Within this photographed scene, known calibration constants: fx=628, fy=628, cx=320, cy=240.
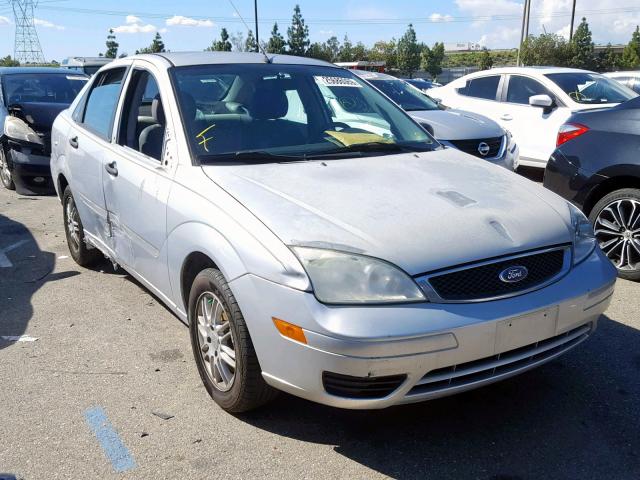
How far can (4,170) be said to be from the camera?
8898mm

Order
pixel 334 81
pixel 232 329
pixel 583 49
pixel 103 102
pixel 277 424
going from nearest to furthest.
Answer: pixel 232 329
pixel 277 424
pixel 334 81
pixel 103 102
pixel 583 49

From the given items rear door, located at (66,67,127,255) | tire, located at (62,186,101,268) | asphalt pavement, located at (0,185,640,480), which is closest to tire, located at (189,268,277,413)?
asphalt pavement, located at (0,185,640,480)

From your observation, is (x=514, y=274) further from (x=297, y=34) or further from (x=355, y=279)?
Result: (x=297, y=34)

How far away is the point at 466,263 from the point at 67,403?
84.2 inches

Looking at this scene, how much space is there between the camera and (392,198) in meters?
2.95

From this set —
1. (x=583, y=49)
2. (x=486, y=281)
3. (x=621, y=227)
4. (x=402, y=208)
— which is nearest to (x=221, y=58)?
(x=402, y=208)

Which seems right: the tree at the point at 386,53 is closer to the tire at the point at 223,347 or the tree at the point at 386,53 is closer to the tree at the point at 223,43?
the tree at the point at 223,43

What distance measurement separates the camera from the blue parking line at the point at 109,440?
2723mm

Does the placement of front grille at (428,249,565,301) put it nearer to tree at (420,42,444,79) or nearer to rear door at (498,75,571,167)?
rear door at (498,75,571,167)

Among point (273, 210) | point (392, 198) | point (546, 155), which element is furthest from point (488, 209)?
point (546, 155)

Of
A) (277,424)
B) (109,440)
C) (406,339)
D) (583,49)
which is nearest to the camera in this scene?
(406,339)

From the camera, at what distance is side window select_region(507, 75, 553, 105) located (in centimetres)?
911

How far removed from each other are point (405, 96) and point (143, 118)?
5.78 metres

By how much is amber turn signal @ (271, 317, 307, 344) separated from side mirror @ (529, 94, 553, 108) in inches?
283
